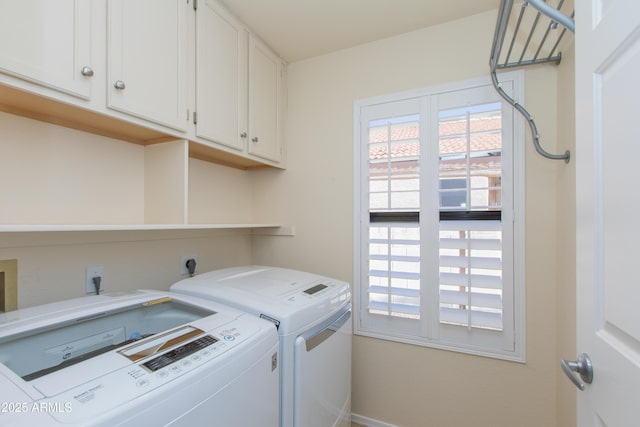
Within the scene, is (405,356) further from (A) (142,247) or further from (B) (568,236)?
(A) (142,247)

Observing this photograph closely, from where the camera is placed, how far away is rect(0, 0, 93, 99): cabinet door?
83 centimetres

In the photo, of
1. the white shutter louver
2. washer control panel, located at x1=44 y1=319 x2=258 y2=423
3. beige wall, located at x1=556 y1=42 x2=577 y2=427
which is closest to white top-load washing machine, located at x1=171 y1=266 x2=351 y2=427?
washer control panel, located at x1=44 y1=319 x2=258 y2=423

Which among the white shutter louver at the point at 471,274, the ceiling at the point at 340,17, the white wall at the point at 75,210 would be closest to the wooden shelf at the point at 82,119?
the white wall at the point at 75,210

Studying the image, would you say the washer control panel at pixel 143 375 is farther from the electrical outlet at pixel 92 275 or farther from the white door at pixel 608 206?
the white door at pixel 608 206

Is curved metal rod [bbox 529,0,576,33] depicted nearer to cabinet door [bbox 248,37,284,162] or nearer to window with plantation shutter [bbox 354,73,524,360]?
window with plantation shutter [bbox 354,73,524,360]

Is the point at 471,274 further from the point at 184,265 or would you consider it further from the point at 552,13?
the point at 184,265

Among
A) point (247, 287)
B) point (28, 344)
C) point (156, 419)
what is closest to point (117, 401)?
point (156, 419)

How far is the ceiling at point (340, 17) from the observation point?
151 cm

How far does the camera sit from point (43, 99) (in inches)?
37.5

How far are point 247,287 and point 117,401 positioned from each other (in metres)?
0.73

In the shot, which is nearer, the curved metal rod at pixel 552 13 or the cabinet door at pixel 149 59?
the curved metal rod at pixel 552 13

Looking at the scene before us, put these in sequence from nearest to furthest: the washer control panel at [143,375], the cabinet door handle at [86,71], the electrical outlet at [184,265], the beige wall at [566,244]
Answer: the washer control panel at [143,375], the cabinet door handle at [86,71], the beige wall at [566,244], the electrical outlet at [184,265]

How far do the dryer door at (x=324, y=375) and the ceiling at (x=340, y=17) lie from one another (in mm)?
1597

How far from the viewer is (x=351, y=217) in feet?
6.14
